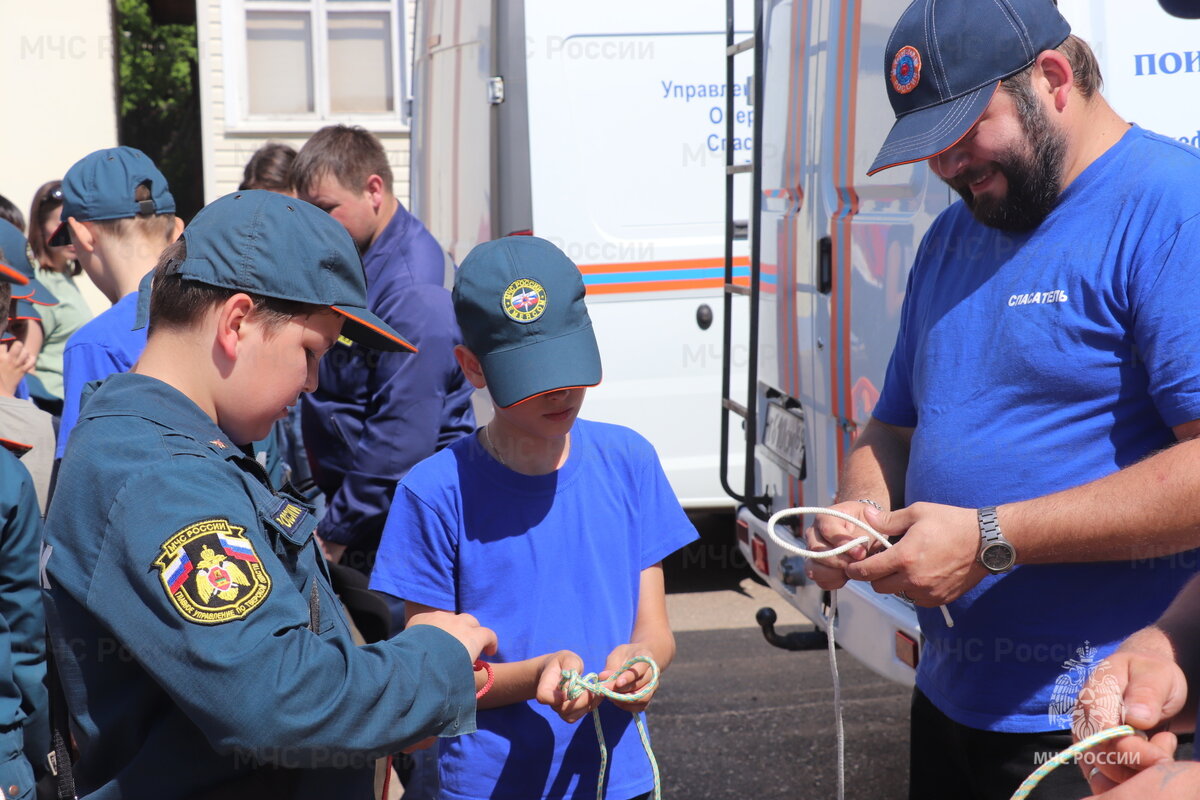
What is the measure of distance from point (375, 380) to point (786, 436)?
58.4 inches

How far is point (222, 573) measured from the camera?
4.88ft

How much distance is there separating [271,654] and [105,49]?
12.2 m

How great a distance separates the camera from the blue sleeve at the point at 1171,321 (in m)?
1.79

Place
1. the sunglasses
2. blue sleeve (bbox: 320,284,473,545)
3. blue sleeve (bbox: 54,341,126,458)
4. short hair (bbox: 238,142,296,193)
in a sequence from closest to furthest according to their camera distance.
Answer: blue sleeve (bbox: 54,341,126,458), blue sleeve (bbox: 320,284,473,545), short hair (bbox: 238,142,296,193), the sunglasses

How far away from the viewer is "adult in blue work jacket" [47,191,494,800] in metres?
1.49

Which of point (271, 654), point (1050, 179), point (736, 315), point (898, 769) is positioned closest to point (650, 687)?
point (271, 654)

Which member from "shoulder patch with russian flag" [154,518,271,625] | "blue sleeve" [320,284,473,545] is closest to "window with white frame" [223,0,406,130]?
"blue sleeve" [320,284,473,545]

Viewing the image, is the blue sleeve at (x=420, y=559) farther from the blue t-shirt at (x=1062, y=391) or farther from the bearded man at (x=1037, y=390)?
the blue t-shirt at (x=1062, y=391)

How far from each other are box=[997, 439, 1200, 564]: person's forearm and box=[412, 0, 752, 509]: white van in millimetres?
3742

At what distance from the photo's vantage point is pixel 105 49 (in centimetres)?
1209

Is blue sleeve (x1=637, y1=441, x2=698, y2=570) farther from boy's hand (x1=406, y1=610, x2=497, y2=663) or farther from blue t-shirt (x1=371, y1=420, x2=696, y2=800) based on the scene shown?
boy's hand (x1=406, y1=610, x2=497, y2=663)

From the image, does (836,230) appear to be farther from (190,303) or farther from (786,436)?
(190,303)

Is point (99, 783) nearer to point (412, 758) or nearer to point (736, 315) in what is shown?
point (412, 758)

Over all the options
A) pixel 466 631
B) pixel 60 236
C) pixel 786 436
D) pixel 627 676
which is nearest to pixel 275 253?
pixel 466 631
